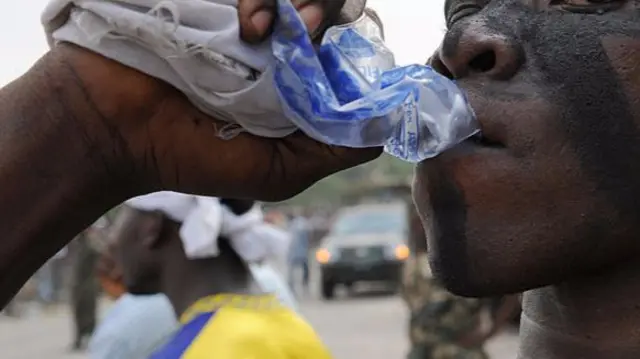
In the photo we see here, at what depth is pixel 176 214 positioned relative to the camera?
152 inches

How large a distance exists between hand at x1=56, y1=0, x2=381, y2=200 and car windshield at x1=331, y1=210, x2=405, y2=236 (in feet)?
50.5

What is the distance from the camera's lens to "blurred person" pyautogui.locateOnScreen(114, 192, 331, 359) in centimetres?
322

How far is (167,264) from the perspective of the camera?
3832 millimetres

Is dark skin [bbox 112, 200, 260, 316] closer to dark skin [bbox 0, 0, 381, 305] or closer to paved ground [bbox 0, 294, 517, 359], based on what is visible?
dark skin [bbox 0, 0, 381, 305]

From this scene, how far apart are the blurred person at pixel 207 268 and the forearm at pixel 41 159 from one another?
5.71ft

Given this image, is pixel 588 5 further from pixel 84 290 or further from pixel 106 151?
pixel 84 290

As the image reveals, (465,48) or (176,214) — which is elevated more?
(465,48)

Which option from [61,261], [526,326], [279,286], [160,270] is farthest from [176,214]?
[61,261]

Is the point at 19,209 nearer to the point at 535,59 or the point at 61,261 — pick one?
the point at 535,59

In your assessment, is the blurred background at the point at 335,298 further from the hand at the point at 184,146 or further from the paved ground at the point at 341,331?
the hand at the point at 184,146

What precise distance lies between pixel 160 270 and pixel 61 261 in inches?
627

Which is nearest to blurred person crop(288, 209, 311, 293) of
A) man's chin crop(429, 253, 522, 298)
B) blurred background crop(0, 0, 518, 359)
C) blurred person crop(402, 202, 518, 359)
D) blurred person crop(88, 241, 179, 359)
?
blurred background crop(0, 0, 518, 359)

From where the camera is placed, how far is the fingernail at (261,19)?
1357mm

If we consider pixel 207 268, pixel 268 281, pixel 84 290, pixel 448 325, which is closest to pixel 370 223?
pixel 84 290
